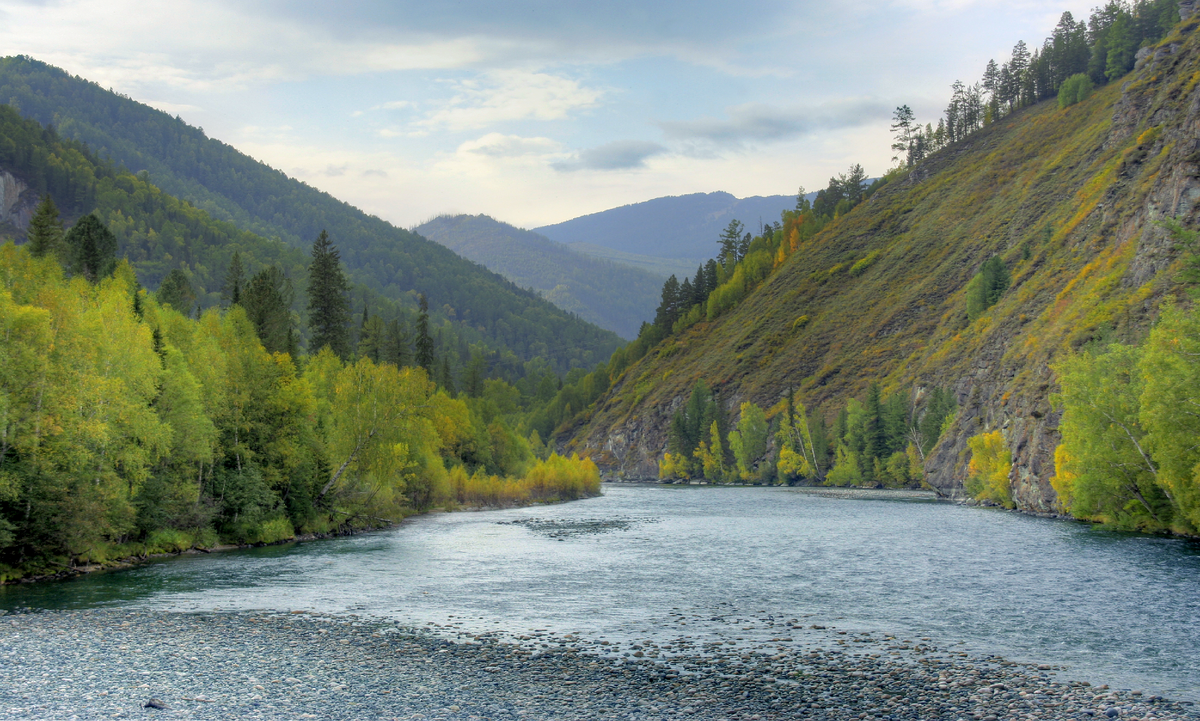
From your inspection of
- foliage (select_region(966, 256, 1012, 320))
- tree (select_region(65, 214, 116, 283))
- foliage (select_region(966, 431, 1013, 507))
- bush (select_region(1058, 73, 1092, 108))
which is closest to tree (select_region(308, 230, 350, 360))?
tree (select_region(65, 214, 116, 283))

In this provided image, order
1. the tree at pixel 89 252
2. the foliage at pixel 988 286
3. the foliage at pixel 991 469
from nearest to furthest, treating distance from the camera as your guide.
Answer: the foliage at pixel 991 469
the tree at pixel 89 252
the foliage at pixel 988 286

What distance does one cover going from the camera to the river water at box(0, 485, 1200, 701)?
2659 centimetres

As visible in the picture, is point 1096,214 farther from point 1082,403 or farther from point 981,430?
point 1082,403

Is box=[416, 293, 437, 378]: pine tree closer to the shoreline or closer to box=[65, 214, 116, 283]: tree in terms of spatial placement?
the shoreline

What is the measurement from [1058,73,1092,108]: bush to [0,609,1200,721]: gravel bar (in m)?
205

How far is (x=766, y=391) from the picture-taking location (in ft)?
592

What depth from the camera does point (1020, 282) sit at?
405 ft

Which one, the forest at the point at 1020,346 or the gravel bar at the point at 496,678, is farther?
the forest at the point at 1020,346

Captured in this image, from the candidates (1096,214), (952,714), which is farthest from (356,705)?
(1096,214)

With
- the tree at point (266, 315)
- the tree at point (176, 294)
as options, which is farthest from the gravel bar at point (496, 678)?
the tree at point (176, 294)

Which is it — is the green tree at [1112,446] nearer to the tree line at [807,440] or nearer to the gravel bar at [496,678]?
the gravel bar at [496,678]

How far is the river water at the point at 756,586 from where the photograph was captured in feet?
87.2

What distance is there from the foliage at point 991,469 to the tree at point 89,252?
10352cm

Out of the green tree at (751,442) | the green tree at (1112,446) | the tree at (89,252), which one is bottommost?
the green tree at (751,442)
